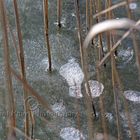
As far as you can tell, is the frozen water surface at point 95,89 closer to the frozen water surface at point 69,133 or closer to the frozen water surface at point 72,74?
the frozen water surface at point 72,74

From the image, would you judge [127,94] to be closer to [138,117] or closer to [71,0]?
[138,117]

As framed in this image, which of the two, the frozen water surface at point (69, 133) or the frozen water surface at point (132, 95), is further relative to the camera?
the frozen water surface at point (132, 95)

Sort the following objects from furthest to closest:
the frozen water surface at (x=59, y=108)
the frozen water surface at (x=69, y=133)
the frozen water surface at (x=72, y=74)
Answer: the frozen water surface at (x=72, y=74), the frozen water surface at (x=59, y=108), the frozen water surface at (x=69, y=133)

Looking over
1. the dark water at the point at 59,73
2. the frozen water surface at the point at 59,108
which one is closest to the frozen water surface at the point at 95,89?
the dark water at the point at 59,73

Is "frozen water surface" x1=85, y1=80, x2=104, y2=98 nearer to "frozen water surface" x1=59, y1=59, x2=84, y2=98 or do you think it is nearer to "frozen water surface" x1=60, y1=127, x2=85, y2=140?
"frozen water surface" x1=59, y1=59, x2=84, y2=98

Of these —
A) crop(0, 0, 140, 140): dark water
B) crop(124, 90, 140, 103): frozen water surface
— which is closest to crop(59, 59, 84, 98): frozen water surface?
crop(0, 0, 140, 140): dark water

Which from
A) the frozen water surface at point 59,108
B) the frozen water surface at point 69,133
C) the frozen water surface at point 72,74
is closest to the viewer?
the frozen water surface at point 69,133
